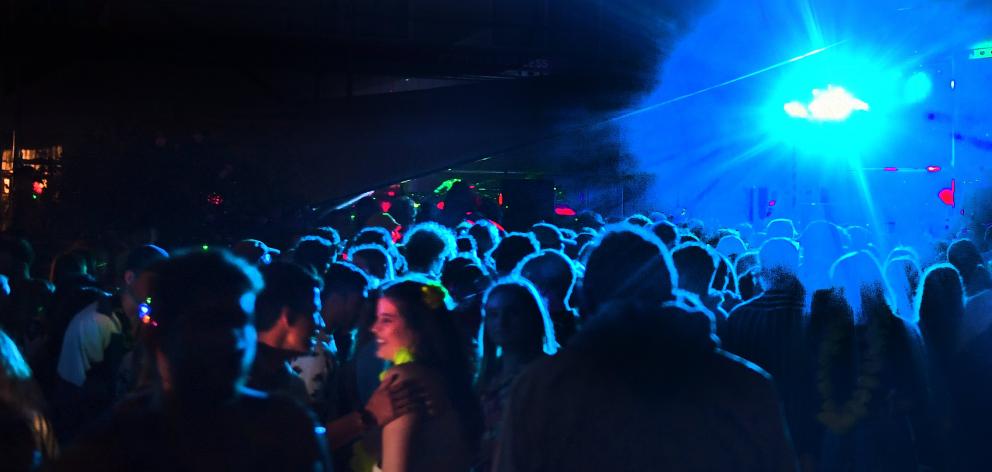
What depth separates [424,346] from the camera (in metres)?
3.14

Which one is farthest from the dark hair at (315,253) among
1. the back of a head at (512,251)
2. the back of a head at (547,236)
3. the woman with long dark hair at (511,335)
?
the woman with long dark hair at (511,335)

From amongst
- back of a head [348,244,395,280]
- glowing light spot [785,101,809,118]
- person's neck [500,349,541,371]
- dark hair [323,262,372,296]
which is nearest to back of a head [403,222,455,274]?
back of a head [348,244,395,280]

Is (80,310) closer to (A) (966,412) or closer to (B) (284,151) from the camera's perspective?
(A) (966,412)

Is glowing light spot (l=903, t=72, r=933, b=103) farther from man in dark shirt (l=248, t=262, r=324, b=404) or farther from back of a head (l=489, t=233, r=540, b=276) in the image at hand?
man in dark shirt (l=248, t=262, r=324, b=404)

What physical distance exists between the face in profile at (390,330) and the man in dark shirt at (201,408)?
1.03m

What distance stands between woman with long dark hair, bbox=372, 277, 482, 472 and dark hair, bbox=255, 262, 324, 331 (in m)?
0.34

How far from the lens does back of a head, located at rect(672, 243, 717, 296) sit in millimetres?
5012

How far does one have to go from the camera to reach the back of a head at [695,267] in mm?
5012

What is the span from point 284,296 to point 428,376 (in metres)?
0.73

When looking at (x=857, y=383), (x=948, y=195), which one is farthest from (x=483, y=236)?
(x=948, y=195)

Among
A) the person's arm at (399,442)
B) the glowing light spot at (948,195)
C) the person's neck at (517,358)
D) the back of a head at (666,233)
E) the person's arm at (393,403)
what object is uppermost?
the glowing light spot at (948,195)

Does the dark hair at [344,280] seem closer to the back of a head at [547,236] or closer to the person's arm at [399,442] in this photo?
the person's arm at [399,442]

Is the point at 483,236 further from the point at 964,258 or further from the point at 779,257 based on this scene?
the point at 964,258

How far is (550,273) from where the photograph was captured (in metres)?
4.57
